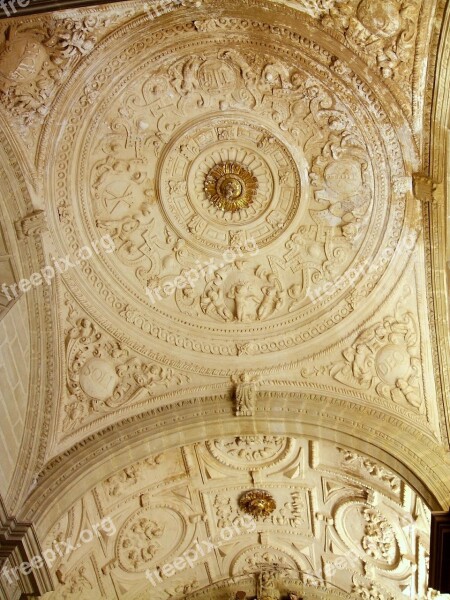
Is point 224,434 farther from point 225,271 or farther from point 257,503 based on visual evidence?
point 225,271

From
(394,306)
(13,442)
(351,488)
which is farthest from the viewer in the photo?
(351,488)

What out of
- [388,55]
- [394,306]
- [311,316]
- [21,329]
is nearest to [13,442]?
[21,329]

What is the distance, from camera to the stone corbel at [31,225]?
11250 mm

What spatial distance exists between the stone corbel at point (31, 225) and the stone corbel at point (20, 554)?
397 cm

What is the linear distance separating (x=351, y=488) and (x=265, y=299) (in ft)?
12.0

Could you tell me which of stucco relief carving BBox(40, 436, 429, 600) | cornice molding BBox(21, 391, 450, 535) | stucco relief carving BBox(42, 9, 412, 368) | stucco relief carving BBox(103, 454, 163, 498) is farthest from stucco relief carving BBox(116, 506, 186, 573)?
stucco relief carving BBox(42, 9, 412, 368)

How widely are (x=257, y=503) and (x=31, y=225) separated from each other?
647 centimetres

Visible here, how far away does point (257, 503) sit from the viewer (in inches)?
534

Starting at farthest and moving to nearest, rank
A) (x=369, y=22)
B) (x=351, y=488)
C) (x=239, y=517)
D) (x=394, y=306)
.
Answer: (x=239, y=517) → (x=351, y=488) → (x=394, y=306) → (x=369, y=22)

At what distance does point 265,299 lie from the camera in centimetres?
1256

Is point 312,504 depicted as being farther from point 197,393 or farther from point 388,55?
point 388,55

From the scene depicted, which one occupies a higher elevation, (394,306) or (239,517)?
(394,306)

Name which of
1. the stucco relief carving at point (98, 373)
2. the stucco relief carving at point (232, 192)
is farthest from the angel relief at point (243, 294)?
the stucco relief carving at point (98, 373)

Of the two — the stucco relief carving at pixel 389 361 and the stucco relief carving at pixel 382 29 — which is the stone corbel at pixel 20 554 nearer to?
the stucco relief carving at pixel 389 361
